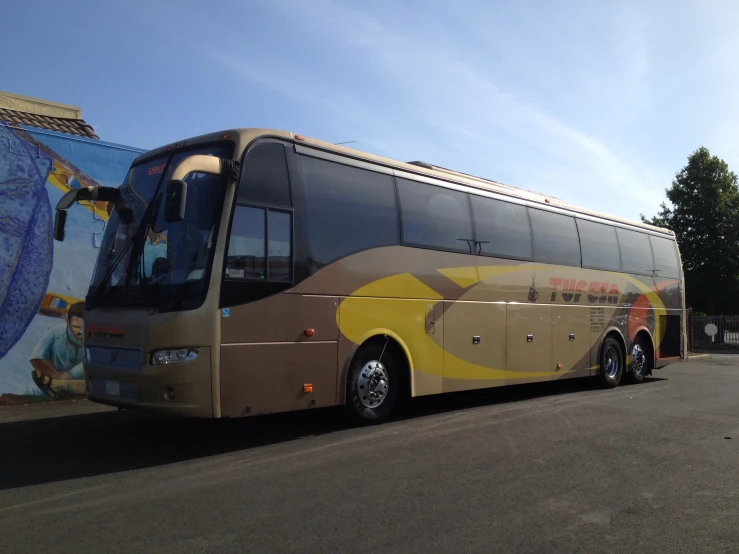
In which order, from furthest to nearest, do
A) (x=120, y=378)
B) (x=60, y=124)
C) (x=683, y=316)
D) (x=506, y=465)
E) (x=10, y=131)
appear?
(x=683, y=316) → (x=60, y=124) → (x=10, y=131) → (x=120, y=378) → (x=506, y=465)

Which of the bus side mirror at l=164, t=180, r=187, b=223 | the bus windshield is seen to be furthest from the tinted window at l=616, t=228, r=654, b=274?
the bus side mirror at l=164, t=180, r=187, b=223

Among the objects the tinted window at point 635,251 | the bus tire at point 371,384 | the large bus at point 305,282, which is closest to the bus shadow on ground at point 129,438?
the bus tire at point 371,384

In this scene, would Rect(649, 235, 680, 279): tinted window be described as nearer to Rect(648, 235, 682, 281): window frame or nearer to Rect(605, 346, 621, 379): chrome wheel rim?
Rect(648, 235, 682, 281): window frame

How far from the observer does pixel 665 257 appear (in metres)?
16.1

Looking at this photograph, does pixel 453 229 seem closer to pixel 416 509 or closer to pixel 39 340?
pixel 416 509

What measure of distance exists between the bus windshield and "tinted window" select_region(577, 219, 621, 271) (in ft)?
27.6

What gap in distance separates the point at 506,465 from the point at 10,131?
958cm

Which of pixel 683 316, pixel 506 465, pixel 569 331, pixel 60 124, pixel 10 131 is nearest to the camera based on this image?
pixel 506 465

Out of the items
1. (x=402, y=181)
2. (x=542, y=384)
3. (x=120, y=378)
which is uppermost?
(x=402, y=181)

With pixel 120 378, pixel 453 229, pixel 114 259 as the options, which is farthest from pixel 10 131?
pixel 453 229

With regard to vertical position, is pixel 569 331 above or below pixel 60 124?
below

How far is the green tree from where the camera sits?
4216 cm

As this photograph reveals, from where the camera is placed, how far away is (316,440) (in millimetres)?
7746

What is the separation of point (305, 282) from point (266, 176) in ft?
4.25
